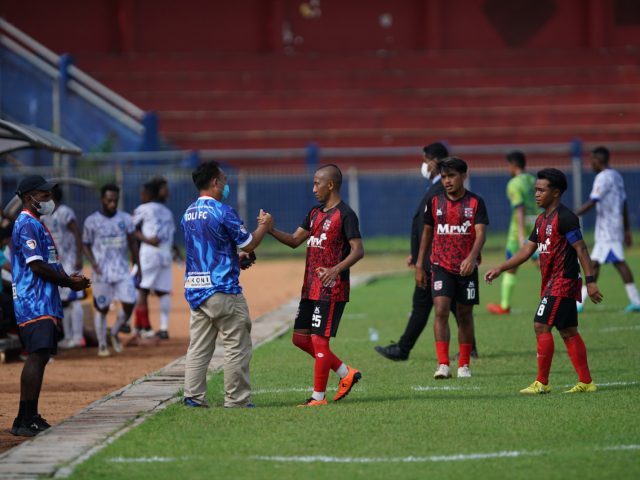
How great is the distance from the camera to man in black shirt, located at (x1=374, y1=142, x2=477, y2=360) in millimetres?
12000

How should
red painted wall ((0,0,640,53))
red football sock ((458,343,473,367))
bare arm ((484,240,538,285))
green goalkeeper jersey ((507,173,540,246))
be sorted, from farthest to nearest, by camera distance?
red painted wall ((0,0,640,53))
green goalkeeper jersey ((507,173,540,246))
red football sock ((458,343,473,367))
bare arm ((484,240,538,285))

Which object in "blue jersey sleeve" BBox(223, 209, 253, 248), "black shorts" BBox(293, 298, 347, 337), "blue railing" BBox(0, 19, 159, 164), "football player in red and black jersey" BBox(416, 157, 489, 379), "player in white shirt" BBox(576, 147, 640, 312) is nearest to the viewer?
"blue jersey sleeve" BBox(223, 209, 253, 248)

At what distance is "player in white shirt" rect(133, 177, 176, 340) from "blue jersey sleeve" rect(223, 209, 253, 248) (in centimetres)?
635

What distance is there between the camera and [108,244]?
14.4 metres

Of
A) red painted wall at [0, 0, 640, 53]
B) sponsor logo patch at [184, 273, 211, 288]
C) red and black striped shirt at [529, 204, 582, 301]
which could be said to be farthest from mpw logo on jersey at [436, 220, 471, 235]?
red painted wall at [0, 0, 640, 53]

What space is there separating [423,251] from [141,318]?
545 centimetres

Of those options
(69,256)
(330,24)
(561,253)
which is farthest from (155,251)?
(330,24)

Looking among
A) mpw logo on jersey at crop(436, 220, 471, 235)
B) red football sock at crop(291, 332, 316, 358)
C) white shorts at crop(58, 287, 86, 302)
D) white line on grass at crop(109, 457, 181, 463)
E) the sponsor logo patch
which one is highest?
mpw logo on jersey at crop(436, 220, 471, 235)

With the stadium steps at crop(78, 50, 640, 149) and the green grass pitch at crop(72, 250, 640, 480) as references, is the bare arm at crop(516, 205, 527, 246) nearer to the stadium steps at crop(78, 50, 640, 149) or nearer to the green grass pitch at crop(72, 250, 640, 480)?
the green grass pitch at crop(72, 250, 640, 480)

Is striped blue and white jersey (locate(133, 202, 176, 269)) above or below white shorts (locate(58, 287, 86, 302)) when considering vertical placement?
above

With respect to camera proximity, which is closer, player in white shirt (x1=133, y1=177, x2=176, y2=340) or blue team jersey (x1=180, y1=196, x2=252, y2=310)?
blue team jersey (x1=180, y1=196, x2=252, y2=310)

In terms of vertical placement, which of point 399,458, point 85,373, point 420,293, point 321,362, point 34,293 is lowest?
point 399,458

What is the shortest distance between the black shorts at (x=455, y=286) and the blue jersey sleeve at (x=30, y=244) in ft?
11.4

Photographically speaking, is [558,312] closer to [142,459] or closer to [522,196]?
[142,459]
